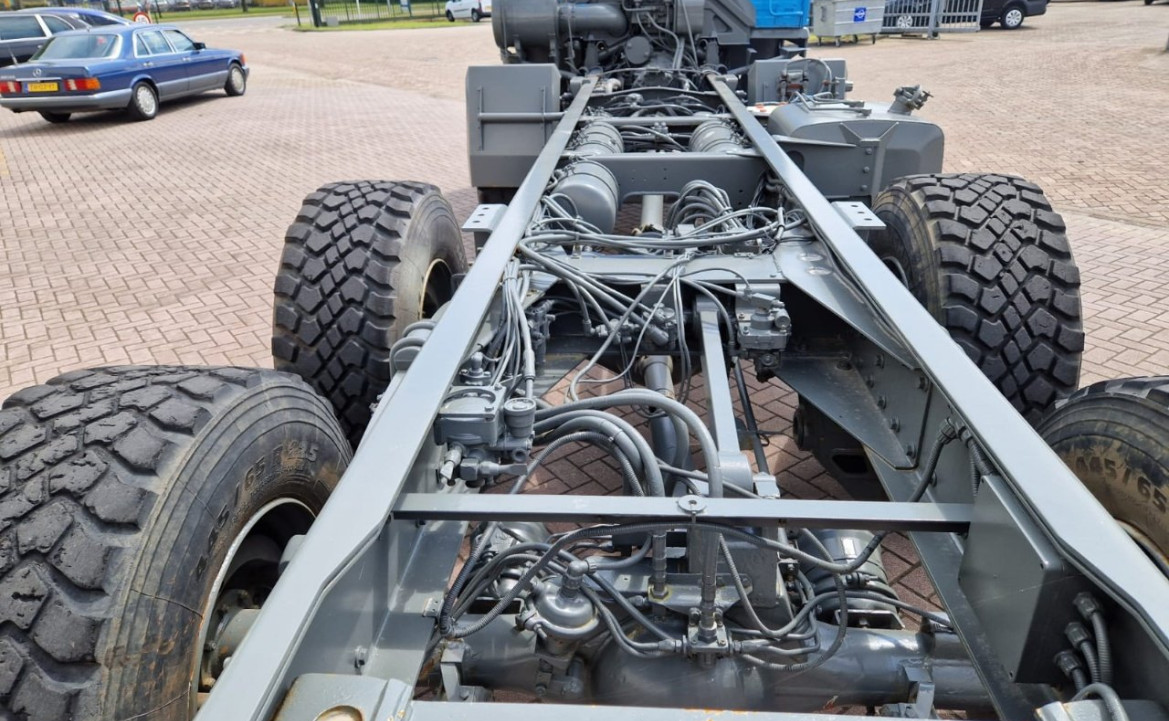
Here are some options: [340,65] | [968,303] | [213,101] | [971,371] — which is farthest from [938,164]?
[340,65]

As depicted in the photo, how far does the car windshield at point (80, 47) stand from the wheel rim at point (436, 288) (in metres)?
12.5

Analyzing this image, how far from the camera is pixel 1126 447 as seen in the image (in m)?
1.85

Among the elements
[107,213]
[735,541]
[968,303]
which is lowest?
[107,213]

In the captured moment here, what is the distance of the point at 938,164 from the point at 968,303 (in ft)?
6.78

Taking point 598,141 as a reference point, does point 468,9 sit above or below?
above

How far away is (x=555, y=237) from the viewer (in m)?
2.93

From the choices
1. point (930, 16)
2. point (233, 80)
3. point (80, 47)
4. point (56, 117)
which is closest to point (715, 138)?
point (80, 47)

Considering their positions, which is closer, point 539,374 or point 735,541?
point 735,541

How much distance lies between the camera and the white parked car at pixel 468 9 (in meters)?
34.1

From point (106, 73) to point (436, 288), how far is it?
12.2 m

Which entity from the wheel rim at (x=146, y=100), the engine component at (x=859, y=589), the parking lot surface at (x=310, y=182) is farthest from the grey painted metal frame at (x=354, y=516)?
the wheel rim at (x=146, y=100)

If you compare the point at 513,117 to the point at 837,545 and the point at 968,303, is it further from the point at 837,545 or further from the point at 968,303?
the point at 837,545

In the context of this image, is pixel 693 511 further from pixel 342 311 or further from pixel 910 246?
pixel 910 246

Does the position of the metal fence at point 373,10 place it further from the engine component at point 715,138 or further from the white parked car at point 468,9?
the engine component at point 715,138
